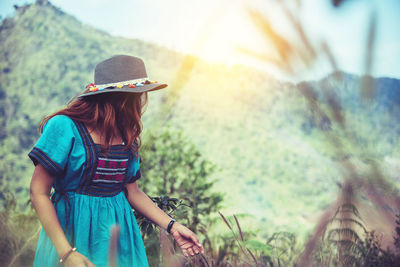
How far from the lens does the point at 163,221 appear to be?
1.25 meters

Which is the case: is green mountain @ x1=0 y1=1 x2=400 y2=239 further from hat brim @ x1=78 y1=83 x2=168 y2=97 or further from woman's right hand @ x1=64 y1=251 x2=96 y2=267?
woman's right hand @ x1=64 y1=251 x2=96 y2=267

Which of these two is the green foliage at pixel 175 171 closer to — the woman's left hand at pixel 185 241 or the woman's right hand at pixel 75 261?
the woman's left hand at pixel 185 241

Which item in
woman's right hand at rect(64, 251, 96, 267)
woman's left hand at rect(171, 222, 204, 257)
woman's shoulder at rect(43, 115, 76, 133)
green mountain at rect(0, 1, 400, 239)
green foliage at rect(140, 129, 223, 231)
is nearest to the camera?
woman's right hand at rect(64, 251, 96, 267)

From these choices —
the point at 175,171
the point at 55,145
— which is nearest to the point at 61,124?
the point at 55,145

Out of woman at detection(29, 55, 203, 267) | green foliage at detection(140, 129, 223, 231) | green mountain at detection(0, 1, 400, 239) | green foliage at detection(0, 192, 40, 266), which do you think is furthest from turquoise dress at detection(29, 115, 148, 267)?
green mountain at detection(0, 1, 400, 239)

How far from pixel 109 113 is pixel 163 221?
405 millimetres

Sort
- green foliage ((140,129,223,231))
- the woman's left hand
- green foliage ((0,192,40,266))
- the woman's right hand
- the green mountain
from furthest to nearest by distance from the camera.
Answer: the green mountain, green foliage ((140,129,223,231)), green foliage ((0,192,40,266)), the woman's left hand, the woman's right hand

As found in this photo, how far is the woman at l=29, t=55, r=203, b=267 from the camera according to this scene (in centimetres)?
100

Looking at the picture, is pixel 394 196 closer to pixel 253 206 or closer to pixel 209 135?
pixel 253 206

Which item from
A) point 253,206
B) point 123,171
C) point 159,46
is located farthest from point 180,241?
point 159,46

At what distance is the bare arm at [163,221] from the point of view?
1.20 metres

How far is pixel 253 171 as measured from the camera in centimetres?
907

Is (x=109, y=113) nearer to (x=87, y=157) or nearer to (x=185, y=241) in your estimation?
(x=87, y=157)

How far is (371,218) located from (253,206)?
26.3ft
